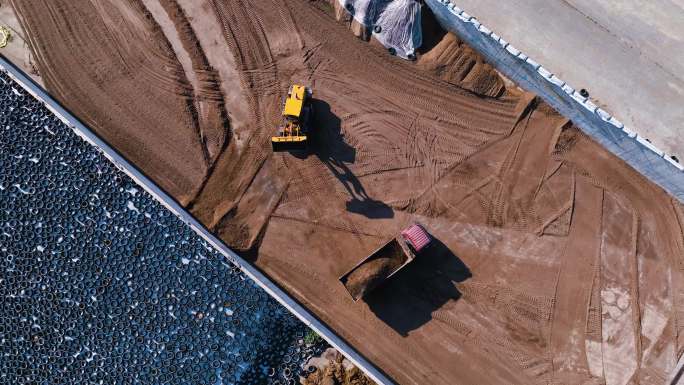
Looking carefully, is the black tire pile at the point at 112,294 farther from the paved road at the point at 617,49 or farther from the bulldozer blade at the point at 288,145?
the paved road at the point at 617,49

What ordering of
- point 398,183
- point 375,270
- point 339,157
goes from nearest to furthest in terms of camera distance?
point 375,270, point 398,183, point 339,157

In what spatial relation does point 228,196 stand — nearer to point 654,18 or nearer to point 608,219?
point 608,219

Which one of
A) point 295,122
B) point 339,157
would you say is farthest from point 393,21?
point 339,157

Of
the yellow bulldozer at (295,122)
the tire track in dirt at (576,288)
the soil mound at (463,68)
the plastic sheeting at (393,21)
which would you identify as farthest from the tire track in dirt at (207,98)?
the tire track in dirt at (576,288)

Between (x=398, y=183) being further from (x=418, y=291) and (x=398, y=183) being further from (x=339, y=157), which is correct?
(x=418, y=291)

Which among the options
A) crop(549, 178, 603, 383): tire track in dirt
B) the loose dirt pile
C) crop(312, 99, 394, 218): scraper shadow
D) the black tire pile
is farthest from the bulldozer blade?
crop(549, 178, 603, 383): tire track in dirt

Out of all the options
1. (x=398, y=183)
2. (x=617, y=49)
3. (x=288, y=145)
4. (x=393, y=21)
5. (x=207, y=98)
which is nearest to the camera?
(x=617, y=49)

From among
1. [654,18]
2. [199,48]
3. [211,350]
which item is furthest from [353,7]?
[211,350]
